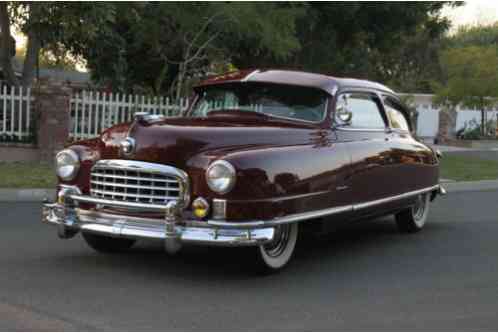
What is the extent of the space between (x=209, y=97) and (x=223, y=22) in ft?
34.9

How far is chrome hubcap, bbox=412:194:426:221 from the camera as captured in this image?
828 centimetres

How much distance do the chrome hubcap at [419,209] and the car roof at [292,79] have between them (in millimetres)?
1831

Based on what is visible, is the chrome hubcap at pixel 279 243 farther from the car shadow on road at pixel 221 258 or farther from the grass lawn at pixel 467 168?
the grass lawn at pixel 467 168

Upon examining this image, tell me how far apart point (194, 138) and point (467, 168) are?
473 inches

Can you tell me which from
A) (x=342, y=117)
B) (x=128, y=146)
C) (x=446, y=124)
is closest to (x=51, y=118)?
(x=342, y=117)

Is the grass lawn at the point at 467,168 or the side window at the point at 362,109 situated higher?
the side window at the point at 362,109

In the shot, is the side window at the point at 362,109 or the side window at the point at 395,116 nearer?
the side window at the point at 362,109

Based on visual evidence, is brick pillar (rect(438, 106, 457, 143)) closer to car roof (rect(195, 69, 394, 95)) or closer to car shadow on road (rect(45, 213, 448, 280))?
car shadow on road (rect(45, 213, 448, 280))

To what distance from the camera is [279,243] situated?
19.1ft

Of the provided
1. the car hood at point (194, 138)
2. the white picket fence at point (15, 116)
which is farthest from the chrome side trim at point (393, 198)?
the white picket fence at point (15, 116)

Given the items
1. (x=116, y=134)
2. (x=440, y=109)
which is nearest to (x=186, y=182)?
(x=116, y=134)

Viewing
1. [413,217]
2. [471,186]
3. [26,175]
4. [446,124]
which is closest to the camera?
[413,217]

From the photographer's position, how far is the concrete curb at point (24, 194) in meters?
9.80

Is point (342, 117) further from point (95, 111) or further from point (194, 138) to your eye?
point (95, 111)
